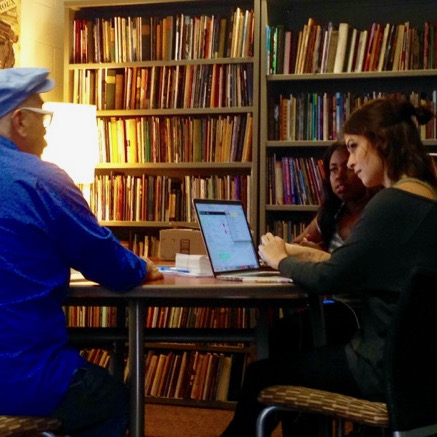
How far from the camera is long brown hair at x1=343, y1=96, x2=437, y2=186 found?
216cm

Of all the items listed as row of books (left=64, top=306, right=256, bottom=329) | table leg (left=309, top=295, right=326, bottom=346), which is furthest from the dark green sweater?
row of books (left=64, top=306, right=256, bottom=329)

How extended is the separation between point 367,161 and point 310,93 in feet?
7.37

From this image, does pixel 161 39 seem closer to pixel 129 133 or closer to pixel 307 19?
pixel 129 133

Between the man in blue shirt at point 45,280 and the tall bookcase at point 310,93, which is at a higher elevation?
the tall bookcase at point 310,93

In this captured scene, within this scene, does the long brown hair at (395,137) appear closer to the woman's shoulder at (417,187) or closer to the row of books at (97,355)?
the woman's shoulder at (417,187)

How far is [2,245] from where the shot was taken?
185 centimetres

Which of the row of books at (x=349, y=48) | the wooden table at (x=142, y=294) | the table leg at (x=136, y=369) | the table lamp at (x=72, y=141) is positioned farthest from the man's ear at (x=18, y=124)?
the row of books at (x=349, y=48)

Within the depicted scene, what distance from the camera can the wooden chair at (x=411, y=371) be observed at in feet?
5.69

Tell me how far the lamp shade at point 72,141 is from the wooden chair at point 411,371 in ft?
8.06

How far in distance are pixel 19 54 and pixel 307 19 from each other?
5.09 feet

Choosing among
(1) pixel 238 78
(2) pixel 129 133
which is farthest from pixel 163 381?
(1) pixel 238 78

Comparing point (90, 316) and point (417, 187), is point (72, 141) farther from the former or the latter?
point (417, 187)

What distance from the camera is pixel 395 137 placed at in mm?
2184

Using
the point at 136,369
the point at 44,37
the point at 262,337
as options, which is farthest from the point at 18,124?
the point at 44,37
